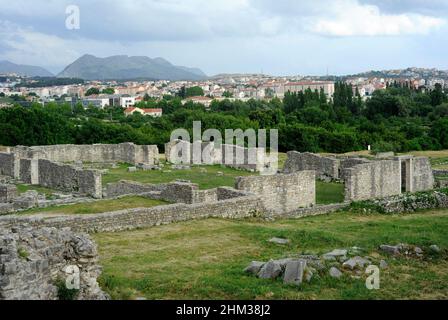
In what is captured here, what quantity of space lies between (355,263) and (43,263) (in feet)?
20.8

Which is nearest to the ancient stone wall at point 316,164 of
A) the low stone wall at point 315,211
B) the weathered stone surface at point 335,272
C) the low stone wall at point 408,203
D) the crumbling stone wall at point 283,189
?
the crumbling stone wall at point 283,189

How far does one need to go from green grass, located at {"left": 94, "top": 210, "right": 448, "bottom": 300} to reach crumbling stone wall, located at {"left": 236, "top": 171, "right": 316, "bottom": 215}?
2188 millimetres

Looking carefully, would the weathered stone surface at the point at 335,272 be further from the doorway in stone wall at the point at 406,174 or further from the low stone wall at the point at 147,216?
the doorway in stone wall at the point at 406,174

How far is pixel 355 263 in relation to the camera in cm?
1256

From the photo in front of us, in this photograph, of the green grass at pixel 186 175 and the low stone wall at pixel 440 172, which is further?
the low stone wall at pixel 440 172

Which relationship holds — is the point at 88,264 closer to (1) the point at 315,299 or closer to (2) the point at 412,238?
(1) the point at 315,299

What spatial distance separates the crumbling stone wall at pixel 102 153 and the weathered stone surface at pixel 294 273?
29.5m

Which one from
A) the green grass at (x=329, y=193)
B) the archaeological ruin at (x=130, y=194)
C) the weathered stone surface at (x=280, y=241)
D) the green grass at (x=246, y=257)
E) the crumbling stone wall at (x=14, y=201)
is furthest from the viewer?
the green grass at (x=329, y=193)

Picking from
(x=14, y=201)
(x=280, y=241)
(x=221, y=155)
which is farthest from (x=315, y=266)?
(x=221, y=155)

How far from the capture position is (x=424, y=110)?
100m

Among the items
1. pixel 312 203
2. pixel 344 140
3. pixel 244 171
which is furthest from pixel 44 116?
pixel 312 203

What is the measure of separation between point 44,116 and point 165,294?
4664cm

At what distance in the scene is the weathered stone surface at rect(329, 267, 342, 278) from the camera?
464 inches

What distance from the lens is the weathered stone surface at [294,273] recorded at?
11.2 meters
